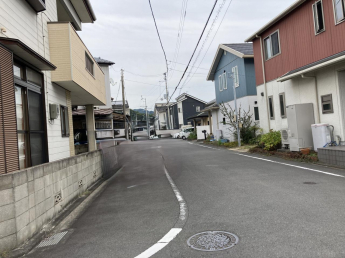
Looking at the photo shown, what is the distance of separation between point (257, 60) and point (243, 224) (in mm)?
14526

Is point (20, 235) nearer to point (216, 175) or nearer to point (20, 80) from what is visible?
point (20, 80)

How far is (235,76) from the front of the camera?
2366 cm

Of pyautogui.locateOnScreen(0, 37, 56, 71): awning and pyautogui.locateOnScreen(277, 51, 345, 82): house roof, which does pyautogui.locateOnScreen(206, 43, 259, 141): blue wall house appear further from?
pyautogui.locateOnScreen(0, 37, 56, 71): awning

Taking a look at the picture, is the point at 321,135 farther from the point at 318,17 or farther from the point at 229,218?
the point at 229,218

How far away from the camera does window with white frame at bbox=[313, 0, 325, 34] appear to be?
11.7 metres

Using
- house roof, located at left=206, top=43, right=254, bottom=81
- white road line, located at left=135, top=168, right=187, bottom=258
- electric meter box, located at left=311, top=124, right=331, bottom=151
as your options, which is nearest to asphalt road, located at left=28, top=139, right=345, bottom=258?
white road line, located at left=135, top=168, right=187, bottom=258

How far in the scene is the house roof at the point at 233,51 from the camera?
21606 mm

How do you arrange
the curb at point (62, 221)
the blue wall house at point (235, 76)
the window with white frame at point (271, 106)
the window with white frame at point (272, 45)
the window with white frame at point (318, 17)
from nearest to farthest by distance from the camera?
1. the curb at point (62, 221)
2. the window with white frame at point (318, 17)
3. the window with white frame at point (272, 45)
4. the window with white frame at point (271, 106)
5. the blue wall house at point (235, 76)

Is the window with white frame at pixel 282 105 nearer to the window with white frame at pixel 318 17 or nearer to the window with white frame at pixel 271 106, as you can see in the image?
the window with white frame at pixel 271 106

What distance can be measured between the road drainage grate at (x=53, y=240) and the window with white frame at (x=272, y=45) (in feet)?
45.6

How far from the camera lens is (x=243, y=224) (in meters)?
4.50

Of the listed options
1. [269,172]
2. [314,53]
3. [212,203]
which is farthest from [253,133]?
[212,203]

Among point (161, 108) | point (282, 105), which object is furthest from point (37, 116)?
point (161, 108)

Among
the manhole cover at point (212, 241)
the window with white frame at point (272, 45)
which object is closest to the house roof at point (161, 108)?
the window with white frame at point (272, 45)
